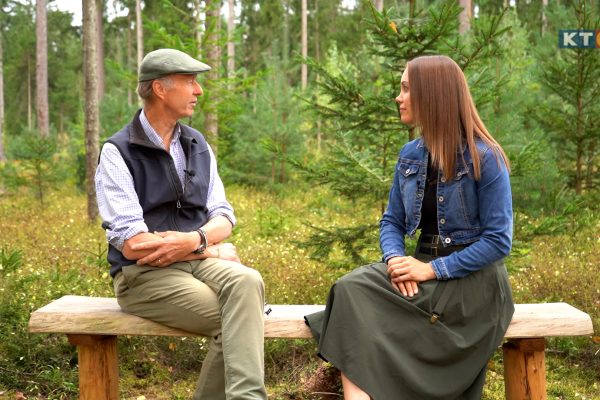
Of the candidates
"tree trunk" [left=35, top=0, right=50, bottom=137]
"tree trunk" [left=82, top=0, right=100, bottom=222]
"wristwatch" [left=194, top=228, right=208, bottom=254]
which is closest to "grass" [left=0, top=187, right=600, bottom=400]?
"wristwatch" [left=194, top=228, right=208, bottom=254]

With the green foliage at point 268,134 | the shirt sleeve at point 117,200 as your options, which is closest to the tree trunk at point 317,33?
the green foliage at point 268,134

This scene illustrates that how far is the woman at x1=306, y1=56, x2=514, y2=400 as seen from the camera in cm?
344

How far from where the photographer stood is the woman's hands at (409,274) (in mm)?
3582

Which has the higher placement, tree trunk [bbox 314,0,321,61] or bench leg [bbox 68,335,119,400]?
tree trunk [bbox 314,0,321,61]

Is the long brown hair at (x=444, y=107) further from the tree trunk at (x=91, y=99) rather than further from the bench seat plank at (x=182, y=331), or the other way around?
the tree trunk at (x=91, y=99)

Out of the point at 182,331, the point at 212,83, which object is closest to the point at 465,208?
the point at 182,331

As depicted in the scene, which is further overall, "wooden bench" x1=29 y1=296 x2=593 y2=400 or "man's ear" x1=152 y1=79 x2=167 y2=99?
"man's ear" x1=152 y1=79 x2=167 y2=99

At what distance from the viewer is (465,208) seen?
361 centimetres

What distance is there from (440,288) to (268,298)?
267 centimetres

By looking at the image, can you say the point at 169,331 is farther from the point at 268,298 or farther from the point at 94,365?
the point at 268,298

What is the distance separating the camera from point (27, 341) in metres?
4.82

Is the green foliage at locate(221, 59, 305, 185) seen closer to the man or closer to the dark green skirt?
the man

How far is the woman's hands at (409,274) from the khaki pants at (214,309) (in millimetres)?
684

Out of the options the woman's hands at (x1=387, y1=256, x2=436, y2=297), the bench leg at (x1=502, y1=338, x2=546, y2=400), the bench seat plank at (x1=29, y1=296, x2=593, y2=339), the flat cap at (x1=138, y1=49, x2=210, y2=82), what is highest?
the flat cap at (x1=138, y1=49, x2=210, y2=82)
